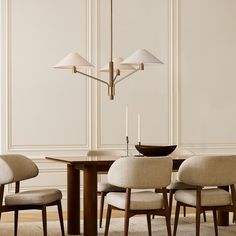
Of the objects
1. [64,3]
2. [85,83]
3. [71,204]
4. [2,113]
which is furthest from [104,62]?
[71,204]

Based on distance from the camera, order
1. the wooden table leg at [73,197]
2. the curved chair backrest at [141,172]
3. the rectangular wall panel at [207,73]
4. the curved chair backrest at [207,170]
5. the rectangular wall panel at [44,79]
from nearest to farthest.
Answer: the curved chair backrest at [141,172]
the curved chair backrest at [207,170]
the wooden table leg at [73,197]
the rectangular wall panel at [44,79]
the rectangular wall panel at [207,73]

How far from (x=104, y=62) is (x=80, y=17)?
1.88 feet

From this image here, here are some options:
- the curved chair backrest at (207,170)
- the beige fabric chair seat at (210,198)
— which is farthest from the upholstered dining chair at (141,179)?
the beige fabric chair seat at (210,198)

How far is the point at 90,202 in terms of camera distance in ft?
15.0

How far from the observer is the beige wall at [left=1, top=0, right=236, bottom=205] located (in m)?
6.55

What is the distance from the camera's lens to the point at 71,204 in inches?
203

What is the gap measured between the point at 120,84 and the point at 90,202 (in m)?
2.56

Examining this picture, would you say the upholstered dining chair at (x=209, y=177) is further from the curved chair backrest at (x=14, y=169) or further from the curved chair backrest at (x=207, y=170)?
the curved chair backrest at (x=14, y=169)

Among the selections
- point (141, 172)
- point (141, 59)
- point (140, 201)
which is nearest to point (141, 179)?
point (141, 172)

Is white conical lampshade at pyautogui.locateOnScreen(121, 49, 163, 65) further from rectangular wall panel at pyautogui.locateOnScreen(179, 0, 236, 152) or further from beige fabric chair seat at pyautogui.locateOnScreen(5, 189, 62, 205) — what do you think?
rectangular wall panel at pyautogui.locateOnScreen(179, 0, 236, 152)

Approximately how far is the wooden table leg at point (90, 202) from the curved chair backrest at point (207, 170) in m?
0.66

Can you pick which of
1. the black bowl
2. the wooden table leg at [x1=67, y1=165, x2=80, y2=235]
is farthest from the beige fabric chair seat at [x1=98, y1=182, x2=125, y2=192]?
the black bowl

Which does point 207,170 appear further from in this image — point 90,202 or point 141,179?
point 90,202

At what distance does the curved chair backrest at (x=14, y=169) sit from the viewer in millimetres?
4531
